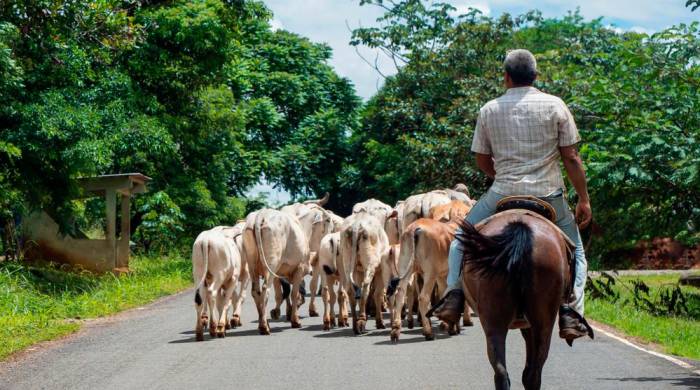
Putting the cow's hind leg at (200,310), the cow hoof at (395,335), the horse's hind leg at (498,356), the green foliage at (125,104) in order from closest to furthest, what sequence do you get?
the horse's hind leg at (498,356) → the cow hoof at (395,335) → the cow's hind leg at (200,310) → the green foliage at (125,104)

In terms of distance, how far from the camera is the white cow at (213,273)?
1394cm

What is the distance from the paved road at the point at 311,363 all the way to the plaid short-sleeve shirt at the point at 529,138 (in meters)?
2.30

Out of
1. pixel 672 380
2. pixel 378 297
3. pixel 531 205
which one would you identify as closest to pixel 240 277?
pixel 378 297

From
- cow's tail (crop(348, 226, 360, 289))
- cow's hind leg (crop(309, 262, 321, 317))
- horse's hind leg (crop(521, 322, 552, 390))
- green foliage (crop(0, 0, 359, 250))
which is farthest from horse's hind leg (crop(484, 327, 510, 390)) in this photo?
green foliage (crop(0, 0, 359, 250))

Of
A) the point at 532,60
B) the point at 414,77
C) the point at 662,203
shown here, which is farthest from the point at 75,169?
the point at 414,77

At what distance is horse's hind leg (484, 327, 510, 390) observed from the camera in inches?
277

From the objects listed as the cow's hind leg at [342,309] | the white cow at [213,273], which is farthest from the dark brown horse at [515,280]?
the cow's hind leg at [342,309]

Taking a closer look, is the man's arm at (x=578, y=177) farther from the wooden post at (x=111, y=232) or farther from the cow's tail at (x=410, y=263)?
the wooden post at (x=111, y=232)

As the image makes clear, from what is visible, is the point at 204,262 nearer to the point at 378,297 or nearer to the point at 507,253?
the point at 378,297

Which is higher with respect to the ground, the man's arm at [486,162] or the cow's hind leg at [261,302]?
the man's arm at [486,162]

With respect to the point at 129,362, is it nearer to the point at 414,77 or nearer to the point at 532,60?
the point at 532,60

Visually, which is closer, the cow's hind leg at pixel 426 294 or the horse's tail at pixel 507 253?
the horse's tail at pixel 507 253

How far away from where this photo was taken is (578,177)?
8070mm

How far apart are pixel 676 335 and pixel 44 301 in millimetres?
9691
